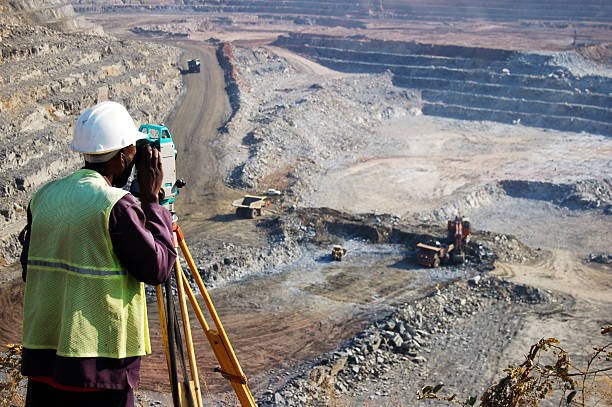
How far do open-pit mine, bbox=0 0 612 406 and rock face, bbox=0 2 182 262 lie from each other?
0.36 ft

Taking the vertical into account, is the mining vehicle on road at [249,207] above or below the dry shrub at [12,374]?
below

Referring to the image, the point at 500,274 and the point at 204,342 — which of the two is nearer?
the point at 204,342

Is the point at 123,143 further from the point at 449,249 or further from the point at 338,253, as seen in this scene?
the point at 449,249

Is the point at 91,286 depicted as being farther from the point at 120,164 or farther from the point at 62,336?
the point at 120,164

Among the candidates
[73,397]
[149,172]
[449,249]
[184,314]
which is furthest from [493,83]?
[73,397]

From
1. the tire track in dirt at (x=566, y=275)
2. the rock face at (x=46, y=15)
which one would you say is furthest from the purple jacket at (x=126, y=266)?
the rock face at (x=46, y=15)

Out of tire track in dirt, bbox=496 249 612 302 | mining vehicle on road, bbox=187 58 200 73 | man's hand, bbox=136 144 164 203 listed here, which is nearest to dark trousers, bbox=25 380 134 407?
man's hand, bbox=136 144 164 203

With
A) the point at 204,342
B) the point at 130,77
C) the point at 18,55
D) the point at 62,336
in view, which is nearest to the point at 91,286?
the point at 62,336

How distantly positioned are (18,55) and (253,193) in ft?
43.2

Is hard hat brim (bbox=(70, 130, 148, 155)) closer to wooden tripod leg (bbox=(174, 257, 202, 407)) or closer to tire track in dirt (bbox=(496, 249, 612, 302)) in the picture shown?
wooden tripod leg (bbox=(174, 257, 202, 407))

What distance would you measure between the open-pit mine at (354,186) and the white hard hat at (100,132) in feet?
18.5

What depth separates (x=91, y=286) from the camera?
245cm

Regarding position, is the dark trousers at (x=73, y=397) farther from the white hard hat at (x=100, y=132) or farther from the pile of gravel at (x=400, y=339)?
the pile of gravel at (x=400, y=339)

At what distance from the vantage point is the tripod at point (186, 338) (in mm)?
3039
